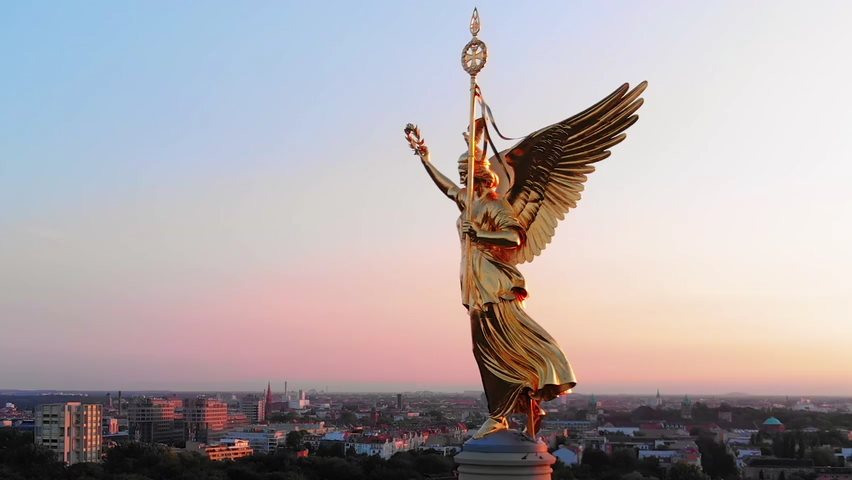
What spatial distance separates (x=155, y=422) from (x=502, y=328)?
93.5 metres

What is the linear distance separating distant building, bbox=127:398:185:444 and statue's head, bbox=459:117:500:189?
269ft

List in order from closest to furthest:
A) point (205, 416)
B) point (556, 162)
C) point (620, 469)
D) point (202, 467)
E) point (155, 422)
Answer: point (556, 162)
point (202, 467)
point (620, 469)
point (155, 422)
point (205, 416)

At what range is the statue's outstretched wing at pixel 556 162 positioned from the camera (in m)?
12.0

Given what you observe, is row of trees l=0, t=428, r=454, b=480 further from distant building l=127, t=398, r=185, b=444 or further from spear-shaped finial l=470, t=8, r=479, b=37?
distant building l=127, t=398, r=185, b=444

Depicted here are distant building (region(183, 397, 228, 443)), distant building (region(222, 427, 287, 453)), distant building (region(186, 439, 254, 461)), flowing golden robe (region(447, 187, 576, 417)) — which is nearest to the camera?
flowing golden robe (region(447, 187, 576, 417))

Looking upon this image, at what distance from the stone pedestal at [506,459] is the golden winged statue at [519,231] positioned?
0.33m

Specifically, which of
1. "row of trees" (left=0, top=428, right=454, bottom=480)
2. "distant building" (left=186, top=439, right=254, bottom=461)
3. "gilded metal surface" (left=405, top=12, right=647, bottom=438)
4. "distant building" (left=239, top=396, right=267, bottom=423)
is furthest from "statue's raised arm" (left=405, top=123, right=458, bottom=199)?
"distant building" (left=239, top=396, right=267, bottom=423)

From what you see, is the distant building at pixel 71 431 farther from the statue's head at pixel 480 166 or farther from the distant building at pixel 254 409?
the distant building at pixel 254 409

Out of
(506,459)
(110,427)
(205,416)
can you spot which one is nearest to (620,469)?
(506,459)

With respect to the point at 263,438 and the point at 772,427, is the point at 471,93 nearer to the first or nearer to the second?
the point at 263,438

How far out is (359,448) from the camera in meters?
72.9

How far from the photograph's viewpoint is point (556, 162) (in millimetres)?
12211

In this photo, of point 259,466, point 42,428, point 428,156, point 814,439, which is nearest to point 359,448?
point 42,428

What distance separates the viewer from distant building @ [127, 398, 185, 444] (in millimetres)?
93812
